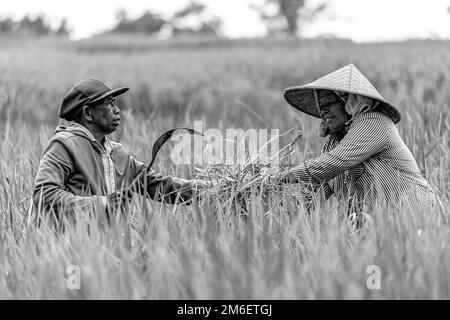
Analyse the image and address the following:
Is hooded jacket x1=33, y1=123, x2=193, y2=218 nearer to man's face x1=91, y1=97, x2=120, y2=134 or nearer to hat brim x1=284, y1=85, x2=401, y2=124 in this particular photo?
man's face x1=91, y1=97, x2=120, y2=134

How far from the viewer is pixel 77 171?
258cm

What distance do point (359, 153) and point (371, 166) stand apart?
128mm

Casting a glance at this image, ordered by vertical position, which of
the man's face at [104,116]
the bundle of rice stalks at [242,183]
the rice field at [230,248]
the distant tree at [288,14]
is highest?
the distant tree at [288,14]

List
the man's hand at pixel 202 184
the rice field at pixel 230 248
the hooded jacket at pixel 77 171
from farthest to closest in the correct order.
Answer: the man's hand at pixel 202 184 → the hooded jacket at pixel 77 171 → the rice field at pixel 230 248

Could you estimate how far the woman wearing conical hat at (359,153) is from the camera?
2.72 metres

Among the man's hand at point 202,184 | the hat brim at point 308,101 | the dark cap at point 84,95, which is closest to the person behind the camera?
the dark cap at point 84,95

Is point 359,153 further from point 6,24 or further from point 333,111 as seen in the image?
point 6,24

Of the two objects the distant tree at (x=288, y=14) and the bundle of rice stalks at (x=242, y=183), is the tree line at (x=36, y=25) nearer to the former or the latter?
the distant tree at (x=288, y=14)

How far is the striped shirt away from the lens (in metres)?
2.71

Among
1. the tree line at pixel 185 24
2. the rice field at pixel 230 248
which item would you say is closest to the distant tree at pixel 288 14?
the tree line at pixel 185 24

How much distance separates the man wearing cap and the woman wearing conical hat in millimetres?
599

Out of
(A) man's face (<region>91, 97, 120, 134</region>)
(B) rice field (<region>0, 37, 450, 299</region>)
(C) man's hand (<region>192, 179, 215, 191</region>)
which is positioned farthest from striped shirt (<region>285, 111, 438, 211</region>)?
(A) man's face (<region>91, 97, 120, 134</region>)

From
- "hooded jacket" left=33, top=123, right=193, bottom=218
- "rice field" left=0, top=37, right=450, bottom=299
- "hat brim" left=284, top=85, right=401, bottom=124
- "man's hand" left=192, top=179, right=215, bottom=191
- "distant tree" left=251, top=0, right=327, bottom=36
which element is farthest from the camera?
"distant tree" left=251, top=0, right=327, bottom=36
